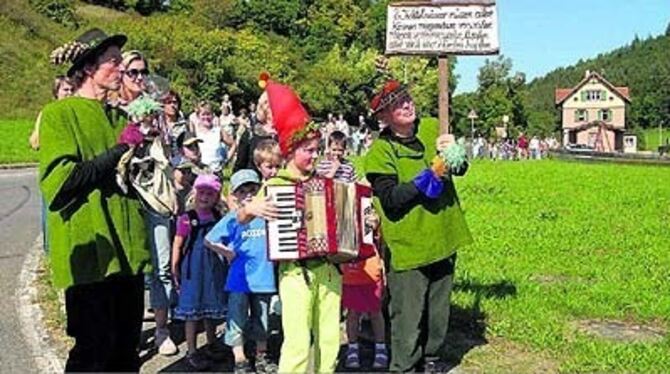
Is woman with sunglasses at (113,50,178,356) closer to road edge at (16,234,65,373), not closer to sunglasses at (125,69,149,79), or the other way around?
sunglasses at (125,69,149,79)

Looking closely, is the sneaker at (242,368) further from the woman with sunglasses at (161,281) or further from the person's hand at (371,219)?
the person's hand at (371,219)

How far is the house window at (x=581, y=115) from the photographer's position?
4781 inches

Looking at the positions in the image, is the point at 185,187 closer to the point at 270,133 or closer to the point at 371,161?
the point at 270,133

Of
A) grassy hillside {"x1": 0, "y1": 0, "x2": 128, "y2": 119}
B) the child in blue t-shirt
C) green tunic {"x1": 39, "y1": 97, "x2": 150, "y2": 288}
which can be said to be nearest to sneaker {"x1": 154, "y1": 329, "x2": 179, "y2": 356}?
the child in blue t-shirt

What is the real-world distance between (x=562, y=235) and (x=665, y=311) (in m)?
5.14

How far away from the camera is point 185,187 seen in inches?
286

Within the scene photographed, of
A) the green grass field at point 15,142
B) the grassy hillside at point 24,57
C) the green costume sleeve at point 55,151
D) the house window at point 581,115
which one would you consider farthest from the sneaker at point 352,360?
the house window at point 581,115

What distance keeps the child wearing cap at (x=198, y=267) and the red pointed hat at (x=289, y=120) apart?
4.57 ft

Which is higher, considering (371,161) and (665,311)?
(371,161)

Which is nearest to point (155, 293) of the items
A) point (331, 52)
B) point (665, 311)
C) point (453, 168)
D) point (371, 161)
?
point (371, 161)

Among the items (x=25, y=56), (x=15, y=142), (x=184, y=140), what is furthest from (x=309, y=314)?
(x=25, y=56)

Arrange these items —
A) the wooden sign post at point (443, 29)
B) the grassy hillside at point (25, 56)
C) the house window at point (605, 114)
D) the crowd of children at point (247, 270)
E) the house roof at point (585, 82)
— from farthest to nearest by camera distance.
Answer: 1. the house roof at point (585, 82)
2. the house window at point (605, 114)
3. the grassy hillside at point (25, 56)
4. the wooden sign post at point (443, 29)
5. the crowd of children at point (247, 270)

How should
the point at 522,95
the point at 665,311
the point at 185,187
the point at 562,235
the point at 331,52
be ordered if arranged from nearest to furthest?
1. the point at 185,187
2. the point at 665,311
3. the point at 562,235
4. the point at 331,52
5. the point at 522,95

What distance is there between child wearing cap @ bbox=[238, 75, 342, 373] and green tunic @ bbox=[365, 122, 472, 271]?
78 cm
